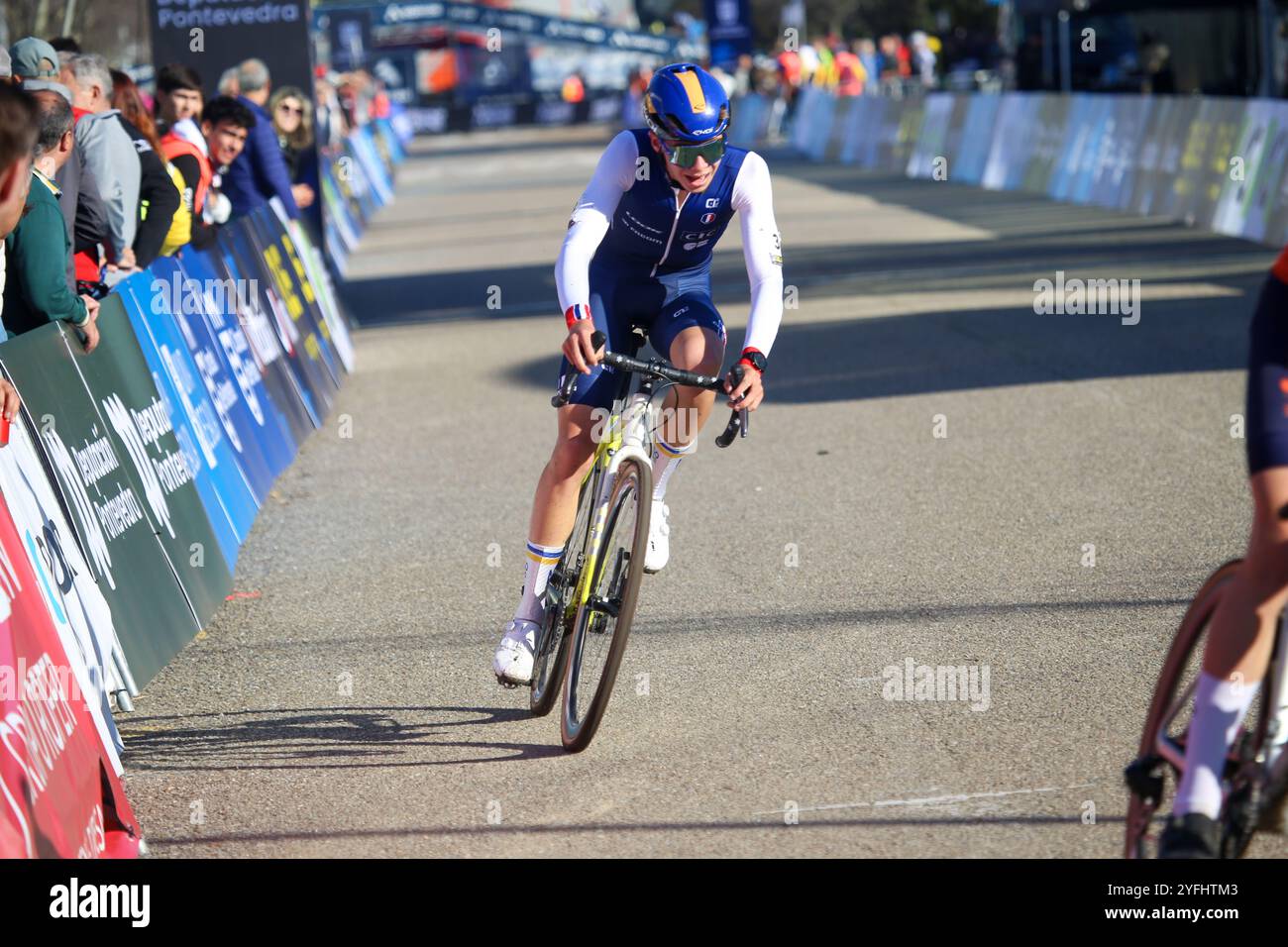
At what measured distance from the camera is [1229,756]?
383 centimetres

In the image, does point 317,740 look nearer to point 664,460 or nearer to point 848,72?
point 664,460

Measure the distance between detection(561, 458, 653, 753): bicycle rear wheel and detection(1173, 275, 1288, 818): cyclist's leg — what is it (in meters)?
2.03

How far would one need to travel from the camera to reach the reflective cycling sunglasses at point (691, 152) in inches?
219

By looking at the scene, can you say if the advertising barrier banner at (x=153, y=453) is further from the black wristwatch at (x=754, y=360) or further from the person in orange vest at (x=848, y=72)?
the person in orange vest at (x=848, y=72)

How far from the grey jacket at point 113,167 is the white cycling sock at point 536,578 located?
12.6ft

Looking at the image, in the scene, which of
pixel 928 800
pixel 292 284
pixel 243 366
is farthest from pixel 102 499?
pixel 292 284

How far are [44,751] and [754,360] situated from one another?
2.33 m

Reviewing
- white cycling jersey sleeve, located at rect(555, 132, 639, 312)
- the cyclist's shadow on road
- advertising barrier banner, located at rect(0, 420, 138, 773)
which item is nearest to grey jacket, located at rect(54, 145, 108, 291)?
advertising barrier banner, located at rect(0, 420, 138, 773)

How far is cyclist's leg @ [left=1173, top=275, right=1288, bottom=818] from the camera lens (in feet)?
12.1

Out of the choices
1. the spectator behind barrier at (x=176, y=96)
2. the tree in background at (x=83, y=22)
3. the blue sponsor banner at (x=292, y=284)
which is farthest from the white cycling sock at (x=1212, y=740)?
the tree in background at (x=83, y=22)

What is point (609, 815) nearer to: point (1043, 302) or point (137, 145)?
point (137, 145)

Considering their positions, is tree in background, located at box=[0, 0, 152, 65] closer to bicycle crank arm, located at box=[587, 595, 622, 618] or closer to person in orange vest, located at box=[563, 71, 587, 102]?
bicycle crank arm, located at box=[587, 595, 622, 618]

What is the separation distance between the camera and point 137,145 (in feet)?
31.2
